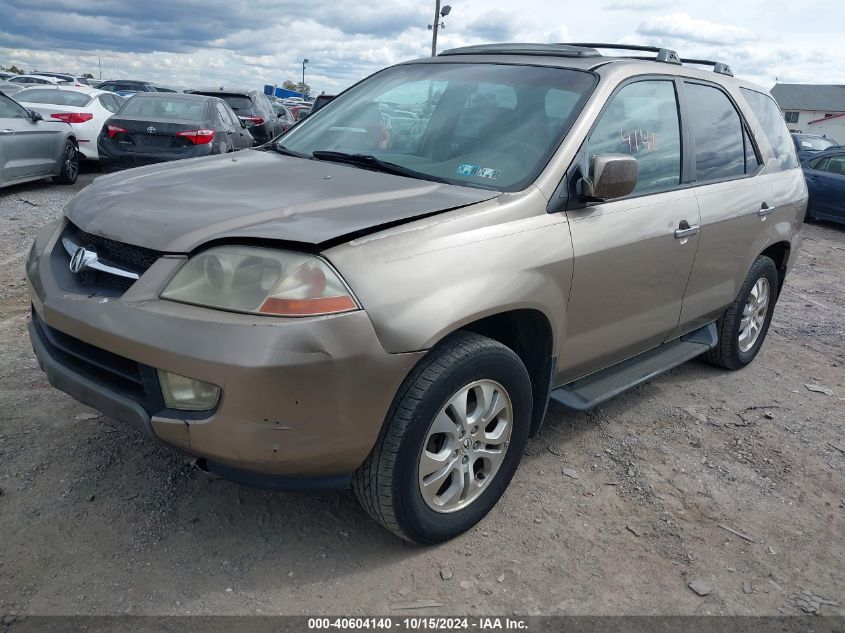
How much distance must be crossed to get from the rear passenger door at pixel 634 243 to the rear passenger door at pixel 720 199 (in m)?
0.15

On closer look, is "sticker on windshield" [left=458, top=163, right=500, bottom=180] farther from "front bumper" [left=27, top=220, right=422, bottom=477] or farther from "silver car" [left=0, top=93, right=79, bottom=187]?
"silver car" [left=0, top=93, right=79, bottom=187]

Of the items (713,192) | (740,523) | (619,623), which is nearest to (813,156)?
(713,192)

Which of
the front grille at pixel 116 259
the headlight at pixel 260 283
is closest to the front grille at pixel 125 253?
the front grille at pixel 116 259

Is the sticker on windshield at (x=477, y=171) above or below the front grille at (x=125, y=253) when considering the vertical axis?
above

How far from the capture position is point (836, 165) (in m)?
12.7

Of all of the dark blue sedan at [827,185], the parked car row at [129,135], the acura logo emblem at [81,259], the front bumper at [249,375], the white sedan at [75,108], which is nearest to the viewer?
the front bumper at [249,375]

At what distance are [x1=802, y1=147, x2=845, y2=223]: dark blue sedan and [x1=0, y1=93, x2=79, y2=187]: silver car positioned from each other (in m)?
12.3

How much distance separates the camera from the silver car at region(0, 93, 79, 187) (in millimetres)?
9094

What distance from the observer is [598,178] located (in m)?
2.82

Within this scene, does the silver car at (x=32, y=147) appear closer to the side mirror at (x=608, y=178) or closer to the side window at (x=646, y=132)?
the side window at (x=646, y=132)

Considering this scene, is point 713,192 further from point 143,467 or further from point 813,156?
point 813,156

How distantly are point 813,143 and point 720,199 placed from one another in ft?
53.6

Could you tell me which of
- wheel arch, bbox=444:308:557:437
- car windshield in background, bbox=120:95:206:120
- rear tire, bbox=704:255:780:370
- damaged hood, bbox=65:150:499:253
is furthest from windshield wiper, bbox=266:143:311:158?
car windshield in background, bbox=120:95:206:120

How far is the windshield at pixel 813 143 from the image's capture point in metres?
17.0
